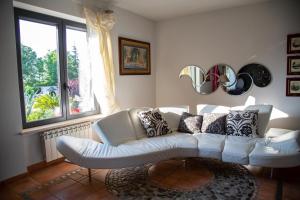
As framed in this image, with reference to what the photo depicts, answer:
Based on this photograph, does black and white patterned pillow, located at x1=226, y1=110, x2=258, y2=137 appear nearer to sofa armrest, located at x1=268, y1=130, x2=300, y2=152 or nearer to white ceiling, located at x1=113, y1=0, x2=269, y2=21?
sofa armrest, located at x1=268, y1=130, x2=300, y2=152

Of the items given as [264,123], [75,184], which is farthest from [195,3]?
[75,184]

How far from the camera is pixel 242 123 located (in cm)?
306

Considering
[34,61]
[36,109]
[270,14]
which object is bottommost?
[36,109]

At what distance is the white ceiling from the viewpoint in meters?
3.58

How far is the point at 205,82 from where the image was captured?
14.1ft

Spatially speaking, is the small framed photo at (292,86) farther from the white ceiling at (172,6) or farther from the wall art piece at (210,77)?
the white ceiling at (172,6)

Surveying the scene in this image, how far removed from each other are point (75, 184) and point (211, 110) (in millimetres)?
2257

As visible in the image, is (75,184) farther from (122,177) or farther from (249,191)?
(249,191)

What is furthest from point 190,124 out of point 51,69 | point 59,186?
point 51,69

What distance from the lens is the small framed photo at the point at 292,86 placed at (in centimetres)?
349

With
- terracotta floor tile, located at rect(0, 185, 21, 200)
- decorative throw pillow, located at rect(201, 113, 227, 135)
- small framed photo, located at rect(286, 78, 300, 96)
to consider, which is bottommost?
terracotta floor tile, located at rect(0, 185, 21, 200)

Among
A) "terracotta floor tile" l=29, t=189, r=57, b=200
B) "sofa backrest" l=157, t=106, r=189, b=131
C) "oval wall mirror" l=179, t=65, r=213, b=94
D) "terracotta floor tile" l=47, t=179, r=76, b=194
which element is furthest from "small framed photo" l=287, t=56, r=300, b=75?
"terracotta floor tile" l=29, t=189, r=57, b=200

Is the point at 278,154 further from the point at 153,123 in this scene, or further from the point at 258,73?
the point at 258,73

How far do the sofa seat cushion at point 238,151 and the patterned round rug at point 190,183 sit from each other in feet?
0.87
